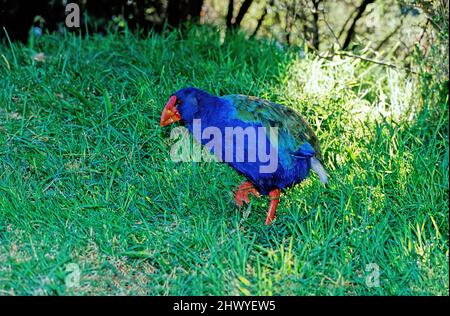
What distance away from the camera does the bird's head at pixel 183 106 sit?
355 cm

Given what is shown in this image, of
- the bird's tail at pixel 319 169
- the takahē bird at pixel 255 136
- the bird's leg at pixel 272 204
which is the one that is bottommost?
the bird's leg at pixel 272 204

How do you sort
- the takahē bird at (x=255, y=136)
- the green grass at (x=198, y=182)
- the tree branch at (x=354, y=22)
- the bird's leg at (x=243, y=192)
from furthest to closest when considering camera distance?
1. the tree branch at (x=354, y=22)
2. the bird's leg at (x=243, y=192)
3. the takahē bird at (x=255, y=136)
4. the green grass at (x=198, y=182)

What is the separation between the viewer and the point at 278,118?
3520 mm

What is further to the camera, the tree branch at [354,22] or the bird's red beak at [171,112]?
the tree branch at [354,22]

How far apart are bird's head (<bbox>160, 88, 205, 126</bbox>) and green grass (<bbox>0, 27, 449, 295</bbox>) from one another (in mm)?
362

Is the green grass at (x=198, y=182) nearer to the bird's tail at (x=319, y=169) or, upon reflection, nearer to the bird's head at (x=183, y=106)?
the bird's tail at (x=319, y=169)

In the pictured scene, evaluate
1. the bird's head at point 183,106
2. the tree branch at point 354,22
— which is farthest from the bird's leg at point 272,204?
the tree branch at point 354,22

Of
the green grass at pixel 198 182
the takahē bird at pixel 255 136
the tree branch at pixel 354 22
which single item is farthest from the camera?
the tree branch at pixel 354 22

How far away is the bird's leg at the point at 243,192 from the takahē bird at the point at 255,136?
120 mm

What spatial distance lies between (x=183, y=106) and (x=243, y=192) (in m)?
0.56

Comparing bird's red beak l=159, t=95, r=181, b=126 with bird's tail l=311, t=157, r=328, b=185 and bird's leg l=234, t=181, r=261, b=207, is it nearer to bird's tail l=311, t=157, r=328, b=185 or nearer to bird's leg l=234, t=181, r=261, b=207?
bird's leg l=234, t=181, r=261, b=207

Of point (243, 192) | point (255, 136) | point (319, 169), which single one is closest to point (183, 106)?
point (255, 136)
